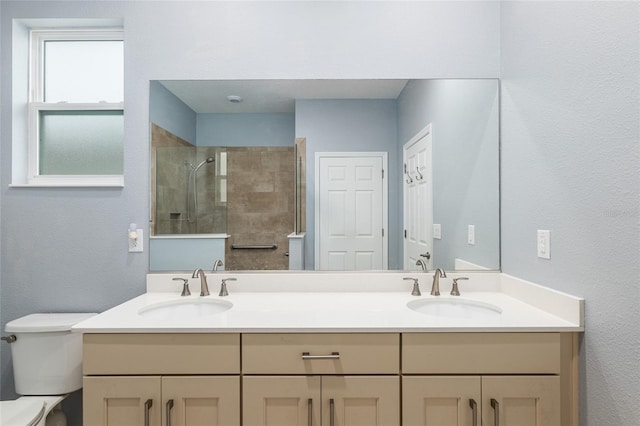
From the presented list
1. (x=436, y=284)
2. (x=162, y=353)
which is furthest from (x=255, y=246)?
(x=436, y=284)

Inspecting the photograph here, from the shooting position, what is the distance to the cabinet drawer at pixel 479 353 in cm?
133

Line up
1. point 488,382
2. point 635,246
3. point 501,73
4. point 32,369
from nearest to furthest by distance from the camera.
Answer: point 635,246 < point 488,382 < point 32,369 < point 501,73

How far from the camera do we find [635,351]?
1070 mm

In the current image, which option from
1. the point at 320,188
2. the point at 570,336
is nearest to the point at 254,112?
the point at 320,188

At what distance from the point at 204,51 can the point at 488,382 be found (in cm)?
196

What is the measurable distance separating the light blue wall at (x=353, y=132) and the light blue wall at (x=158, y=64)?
6.2 inches

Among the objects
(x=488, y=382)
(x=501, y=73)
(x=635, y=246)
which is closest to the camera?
(x=635, y=246)

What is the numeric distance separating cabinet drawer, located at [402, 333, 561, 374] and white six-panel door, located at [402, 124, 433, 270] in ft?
1.99

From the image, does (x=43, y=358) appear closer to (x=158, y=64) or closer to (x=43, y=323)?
(x=43, y=323)

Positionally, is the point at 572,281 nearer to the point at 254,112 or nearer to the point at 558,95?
the point at 558,95

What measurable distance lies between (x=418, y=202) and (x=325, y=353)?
0.94m

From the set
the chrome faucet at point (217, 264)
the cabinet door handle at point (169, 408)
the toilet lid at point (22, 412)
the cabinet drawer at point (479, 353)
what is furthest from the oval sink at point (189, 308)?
the cabinet drawer at point (479, 353)

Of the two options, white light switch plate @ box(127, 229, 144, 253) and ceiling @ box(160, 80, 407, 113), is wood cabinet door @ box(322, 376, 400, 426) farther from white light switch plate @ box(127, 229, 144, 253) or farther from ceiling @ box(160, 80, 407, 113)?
ceiling @ box(160, 80, 407, 113)

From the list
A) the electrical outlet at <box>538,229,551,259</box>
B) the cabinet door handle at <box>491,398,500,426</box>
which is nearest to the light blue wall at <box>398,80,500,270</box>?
the electrical outlet at <box>538,229,551,259</box>
